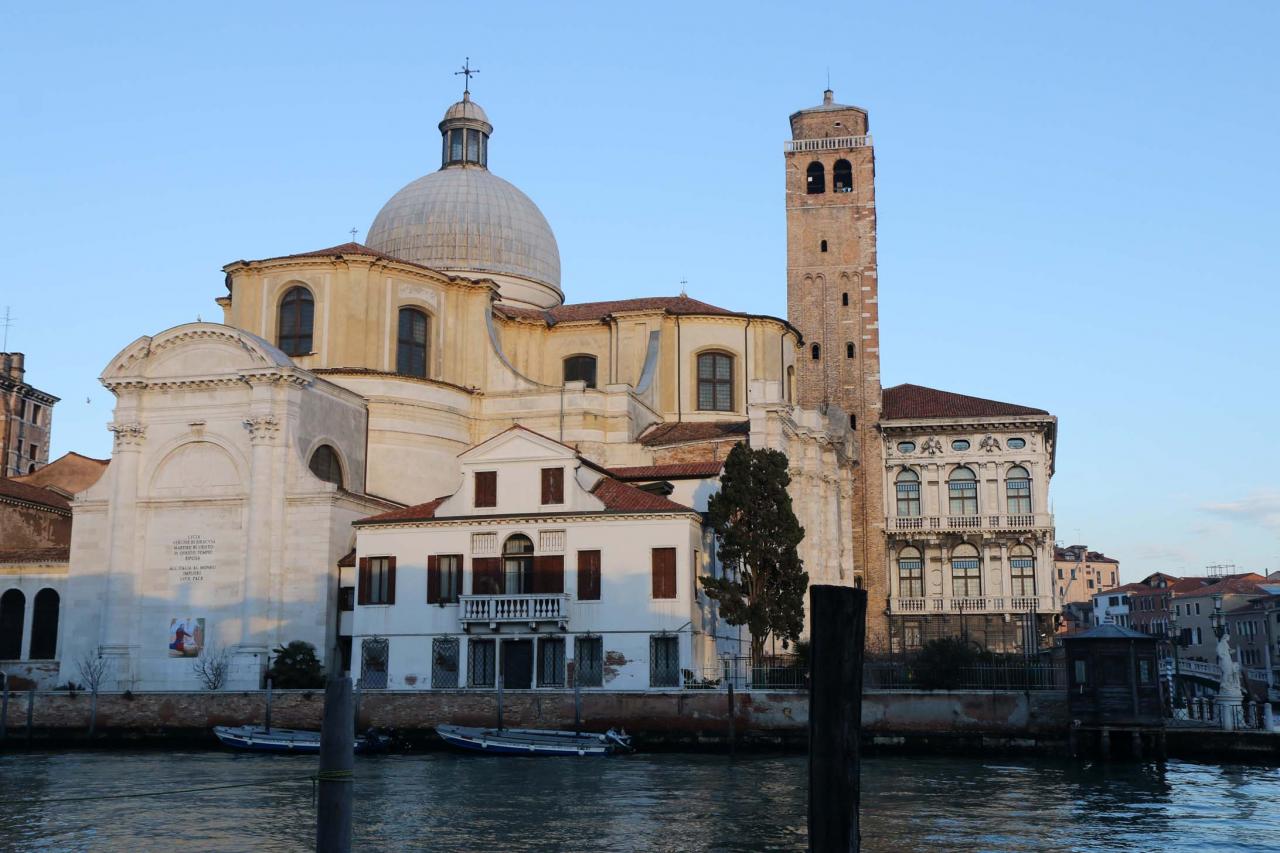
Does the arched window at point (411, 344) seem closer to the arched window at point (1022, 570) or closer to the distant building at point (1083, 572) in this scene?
the arched window at point (1022, 570)

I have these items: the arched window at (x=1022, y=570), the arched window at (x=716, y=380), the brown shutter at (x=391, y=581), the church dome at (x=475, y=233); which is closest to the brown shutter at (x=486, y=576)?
the brown shutter at (x=391, y=581)

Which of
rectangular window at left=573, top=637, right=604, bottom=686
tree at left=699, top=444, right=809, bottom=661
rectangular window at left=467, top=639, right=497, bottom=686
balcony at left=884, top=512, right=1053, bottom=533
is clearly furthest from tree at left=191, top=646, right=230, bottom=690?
balcony at left=884, top=512, right=1053, bottom=533

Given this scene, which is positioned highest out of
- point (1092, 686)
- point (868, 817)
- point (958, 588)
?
point (958, 588)

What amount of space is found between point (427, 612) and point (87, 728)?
8.81 meters

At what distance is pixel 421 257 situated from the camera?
52.0 meters

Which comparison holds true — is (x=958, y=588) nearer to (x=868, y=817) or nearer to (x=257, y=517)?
(x=257, y=517)

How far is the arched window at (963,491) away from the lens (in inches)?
2021

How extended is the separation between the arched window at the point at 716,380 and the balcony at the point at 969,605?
10.1 m

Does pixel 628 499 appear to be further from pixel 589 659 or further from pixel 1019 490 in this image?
pixel 1019 490

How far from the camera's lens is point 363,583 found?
1457 inches

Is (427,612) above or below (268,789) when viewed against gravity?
above

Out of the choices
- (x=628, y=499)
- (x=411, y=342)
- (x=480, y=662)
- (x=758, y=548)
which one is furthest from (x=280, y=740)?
(x=411, y=342)

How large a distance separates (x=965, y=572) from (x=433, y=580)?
2310cm

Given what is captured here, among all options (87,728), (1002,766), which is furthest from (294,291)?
(1002,766)
